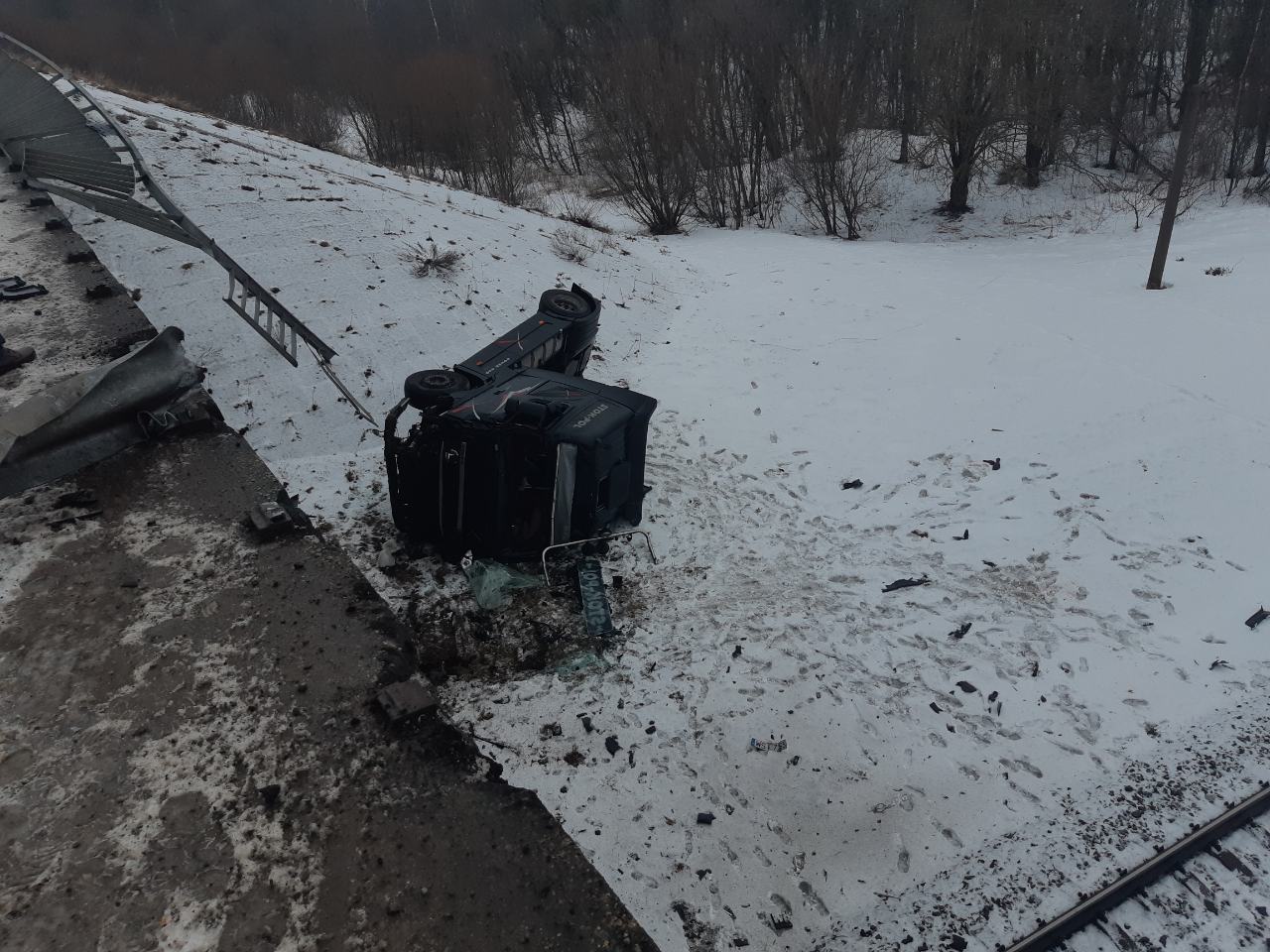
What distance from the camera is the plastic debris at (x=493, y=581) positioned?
17.5 ft

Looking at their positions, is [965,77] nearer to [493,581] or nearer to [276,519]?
[493,581]

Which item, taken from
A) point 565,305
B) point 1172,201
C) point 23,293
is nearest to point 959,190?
point 1172,201

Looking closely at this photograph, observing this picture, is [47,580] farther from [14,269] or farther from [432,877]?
[14,269]

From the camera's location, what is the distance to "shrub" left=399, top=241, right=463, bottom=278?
9680 mm

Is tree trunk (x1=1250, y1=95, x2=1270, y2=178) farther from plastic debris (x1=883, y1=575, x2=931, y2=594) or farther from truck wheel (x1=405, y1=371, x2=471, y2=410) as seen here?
truck wheel (x1=405, y1=371, x2=471, y2=410)

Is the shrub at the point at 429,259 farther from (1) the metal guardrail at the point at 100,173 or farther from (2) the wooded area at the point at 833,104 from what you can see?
(2) the wooded area at the point at 833,104

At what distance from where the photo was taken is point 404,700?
4184 millimetres

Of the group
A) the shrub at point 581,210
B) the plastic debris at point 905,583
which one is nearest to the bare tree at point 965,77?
the shrub at point 581,210

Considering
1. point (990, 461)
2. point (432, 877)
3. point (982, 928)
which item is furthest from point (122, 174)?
point (982, 928)

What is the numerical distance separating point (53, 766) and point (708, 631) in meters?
3.80

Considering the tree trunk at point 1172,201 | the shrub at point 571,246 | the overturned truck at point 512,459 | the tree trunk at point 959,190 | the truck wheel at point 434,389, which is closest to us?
the overturned truck at point 512,459

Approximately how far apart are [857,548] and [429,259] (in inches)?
270

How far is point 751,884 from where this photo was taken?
3.76 meters

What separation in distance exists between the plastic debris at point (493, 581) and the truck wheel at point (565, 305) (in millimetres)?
2714
